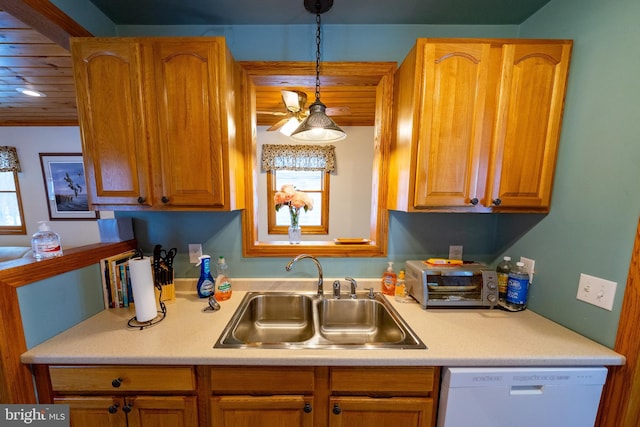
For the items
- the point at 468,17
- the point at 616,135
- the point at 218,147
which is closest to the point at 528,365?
the point at 616,135

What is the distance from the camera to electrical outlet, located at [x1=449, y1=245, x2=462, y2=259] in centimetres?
149

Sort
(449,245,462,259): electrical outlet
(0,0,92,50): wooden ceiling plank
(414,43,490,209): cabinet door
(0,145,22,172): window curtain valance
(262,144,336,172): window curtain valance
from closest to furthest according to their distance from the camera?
1. (0,0,92,50): wooden ceiling plank
2. (414,43,490,209): cabinet door
3. (449,245,462,259): electrical outlet
4. (0,145,22,172): window curtain valance
5. (262,144,336,172): window curtain valance

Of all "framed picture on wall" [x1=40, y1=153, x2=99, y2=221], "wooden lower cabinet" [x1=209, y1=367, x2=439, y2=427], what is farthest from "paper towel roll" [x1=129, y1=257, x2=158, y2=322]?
"framed picture on wall" [x1=40, y1=153, x2=99, y2=221]

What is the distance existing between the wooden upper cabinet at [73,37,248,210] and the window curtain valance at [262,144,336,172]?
6.58 ft

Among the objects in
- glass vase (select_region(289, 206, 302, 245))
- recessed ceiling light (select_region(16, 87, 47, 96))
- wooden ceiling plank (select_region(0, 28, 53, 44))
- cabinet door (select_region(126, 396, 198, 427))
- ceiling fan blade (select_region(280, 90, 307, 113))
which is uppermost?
recessed ceiling light (select_region(16, 87, 47, 96))

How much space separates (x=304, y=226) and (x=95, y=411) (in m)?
2.58

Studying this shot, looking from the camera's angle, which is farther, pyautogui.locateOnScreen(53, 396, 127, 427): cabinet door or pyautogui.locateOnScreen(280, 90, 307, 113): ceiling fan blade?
pyautogui.locateOnScreen(280, 90, 307, 113): ceiling fan blade

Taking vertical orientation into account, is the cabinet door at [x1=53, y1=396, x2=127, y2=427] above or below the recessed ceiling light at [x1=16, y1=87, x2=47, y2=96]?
below

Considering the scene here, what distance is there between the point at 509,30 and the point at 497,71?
633 mm

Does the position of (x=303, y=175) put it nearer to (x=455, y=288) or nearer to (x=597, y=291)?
(x=455, y=288)

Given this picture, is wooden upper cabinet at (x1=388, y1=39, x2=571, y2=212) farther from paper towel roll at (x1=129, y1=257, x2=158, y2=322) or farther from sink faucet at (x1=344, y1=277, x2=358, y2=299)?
paper towel roll at (x1=129, y1=257, x2=158, y2=322)

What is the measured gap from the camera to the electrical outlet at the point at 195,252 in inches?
57.4

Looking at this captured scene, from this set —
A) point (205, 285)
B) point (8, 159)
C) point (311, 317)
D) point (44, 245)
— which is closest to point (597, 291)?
point (311, 317)

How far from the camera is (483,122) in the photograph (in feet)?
3.55
